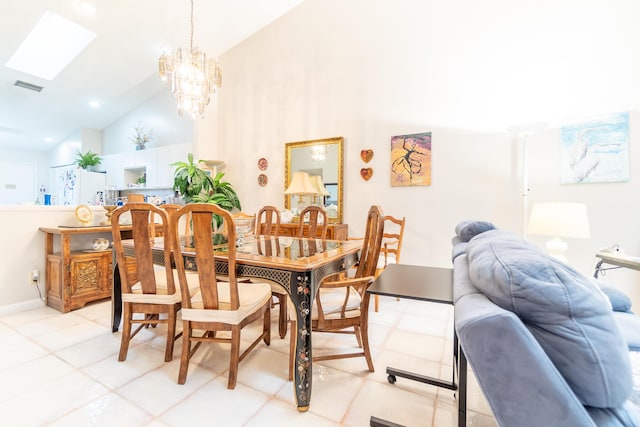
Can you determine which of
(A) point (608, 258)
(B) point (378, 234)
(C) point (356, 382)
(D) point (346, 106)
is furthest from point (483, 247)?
(D) point (346, 106)

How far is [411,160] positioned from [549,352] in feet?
9.88

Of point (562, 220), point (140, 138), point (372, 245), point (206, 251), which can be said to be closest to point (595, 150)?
point (562, 220)

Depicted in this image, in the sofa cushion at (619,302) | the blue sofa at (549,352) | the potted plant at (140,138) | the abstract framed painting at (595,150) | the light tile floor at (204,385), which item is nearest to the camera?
the blue sofa at (549,352)

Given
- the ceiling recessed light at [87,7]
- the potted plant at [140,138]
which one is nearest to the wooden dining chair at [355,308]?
the ceiling recessed light at [87,7]

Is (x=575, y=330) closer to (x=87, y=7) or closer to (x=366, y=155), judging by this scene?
(x=366, y=155)

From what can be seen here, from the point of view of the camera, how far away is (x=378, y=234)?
5.89 ft

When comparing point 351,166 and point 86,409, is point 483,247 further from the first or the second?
point 351,166

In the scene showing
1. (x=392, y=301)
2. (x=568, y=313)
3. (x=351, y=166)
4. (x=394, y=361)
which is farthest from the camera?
(x=351, y=166)

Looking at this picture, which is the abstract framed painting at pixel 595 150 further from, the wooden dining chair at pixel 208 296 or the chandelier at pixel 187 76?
A: the chandelier at pixel 187 76

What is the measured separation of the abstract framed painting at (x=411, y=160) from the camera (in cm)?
338

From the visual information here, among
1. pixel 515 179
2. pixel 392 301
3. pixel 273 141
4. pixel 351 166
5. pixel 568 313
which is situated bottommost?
pixel 392 301

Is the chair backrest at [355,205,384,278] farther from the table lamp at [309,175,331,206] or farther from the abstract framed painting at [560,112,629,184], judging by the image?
the abstract framed painting at [560,112,629,184]

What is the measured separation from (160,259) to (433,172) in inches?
116

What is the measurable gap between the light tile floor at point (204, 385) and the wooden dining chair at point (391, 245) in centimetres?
68
